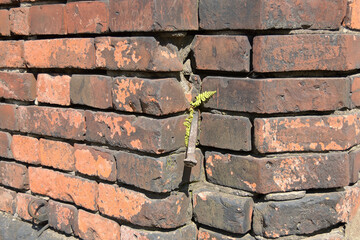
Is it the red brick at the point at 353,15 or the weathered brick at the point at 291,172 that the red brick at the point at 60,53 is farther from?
the red brick at the point at 353,15

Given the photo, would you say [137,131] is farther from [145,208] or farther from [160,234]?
[160,234]

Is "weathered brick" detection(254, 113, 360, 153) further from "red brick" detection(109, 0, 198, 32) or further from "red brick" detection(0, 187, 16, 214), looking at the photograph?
"red brick" detection(0, 187, 16, 214)

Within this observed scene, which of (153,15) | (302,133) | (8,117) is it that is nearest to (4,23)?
(8,117)

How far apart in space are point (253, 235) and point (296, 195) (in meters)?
0.27

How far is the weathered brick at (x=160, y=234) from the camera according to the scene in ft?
5.74

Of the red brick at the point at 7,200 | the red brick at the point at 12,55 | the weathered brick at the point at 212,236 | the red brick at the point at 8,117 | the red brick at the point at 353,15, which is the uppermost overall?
the red brick at the point at 353,15

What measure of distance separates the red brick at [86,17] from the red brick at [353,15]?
3.52 ft

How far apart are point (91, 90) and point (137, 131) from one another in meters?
0.35

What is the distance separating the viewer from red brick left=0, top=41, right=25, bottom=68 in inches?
86.8

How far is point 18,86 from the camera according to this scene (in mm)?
2229

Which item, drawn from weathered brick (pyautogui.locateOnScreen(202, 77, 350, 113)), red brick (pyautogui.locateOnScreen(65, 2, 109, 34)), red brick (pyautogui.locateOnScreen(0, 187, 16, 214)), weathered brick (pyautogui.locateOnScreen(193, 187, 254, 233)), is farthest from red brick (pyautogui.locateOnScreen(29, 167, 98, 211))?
weathered brick (pyautogui.locateOnScreen(202, 77, 350, 113))

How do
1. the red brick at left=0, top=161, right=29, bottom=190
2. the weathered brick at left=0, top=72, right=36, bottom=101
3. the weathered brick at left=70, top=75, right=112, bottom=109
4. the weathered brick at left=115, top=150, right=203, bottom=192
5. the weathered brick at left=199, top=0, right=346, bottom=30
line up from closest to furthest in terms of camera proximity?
the weathered brick at left=199, top=0, right=346, bottom=30, the weathered brick at left=115, top=150, right=203, bottom=192, the weathered brick at left=70, top=75, right=112, bottom=109, the weathered brick at left=0, top=72, right=36, bottom=101, the red brick at left=0, top=161, right=29, bottom=190

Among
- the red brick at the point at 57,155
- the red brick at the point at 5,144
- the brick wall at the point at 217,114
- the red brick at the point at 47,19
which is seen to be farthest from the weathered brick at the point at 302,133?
the red brick at the point at 5,144

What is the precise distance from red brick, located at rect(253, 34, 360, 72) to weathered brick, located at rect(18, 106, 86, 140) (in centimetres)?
92
